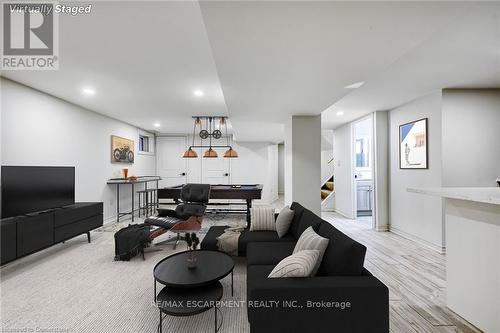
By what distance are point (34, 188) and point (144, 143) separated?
4.69m

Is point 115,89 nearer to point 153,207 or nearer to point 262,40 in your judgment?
point 262,40

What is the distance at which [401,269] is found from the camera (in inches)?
118

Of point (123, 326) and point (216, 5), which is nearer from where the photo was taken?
point (216, 5)

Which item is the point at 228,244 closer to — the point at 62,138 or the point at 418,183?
the point at 418,183

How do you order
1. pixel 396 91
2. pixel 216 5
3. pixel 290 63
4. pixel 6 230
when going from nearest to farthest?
pixel 216 5, pixel 290 63, pixel 6 230, pixel 396 91

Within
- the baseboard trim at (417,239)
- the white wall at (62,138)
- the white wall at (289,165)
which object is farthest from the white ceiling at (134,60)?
the baseboard trim at (417,239)

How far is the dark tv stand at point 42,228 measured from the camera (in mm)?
2676

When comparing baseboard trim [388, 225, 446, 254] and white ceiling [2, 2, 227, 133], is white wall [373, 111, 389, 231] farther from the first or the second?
white ceiling [2, 2, 227, 133]

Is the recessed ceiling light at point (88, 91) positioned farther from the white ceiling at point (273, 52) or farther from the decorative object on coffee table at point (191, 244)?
the decorative object on coffee table at point (191, 244)

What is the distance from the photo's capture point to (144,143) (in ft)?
25.4

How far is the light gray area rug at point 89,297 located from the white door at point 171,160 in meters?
5.01

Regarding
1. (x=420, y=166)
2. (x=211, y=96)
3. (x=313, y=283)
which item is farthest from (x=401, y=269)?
(x=211, y=96)

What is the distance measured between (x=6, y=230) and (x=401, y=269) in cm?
488

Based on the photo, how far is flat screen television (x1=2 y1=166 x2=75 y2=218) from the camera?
114 inches
